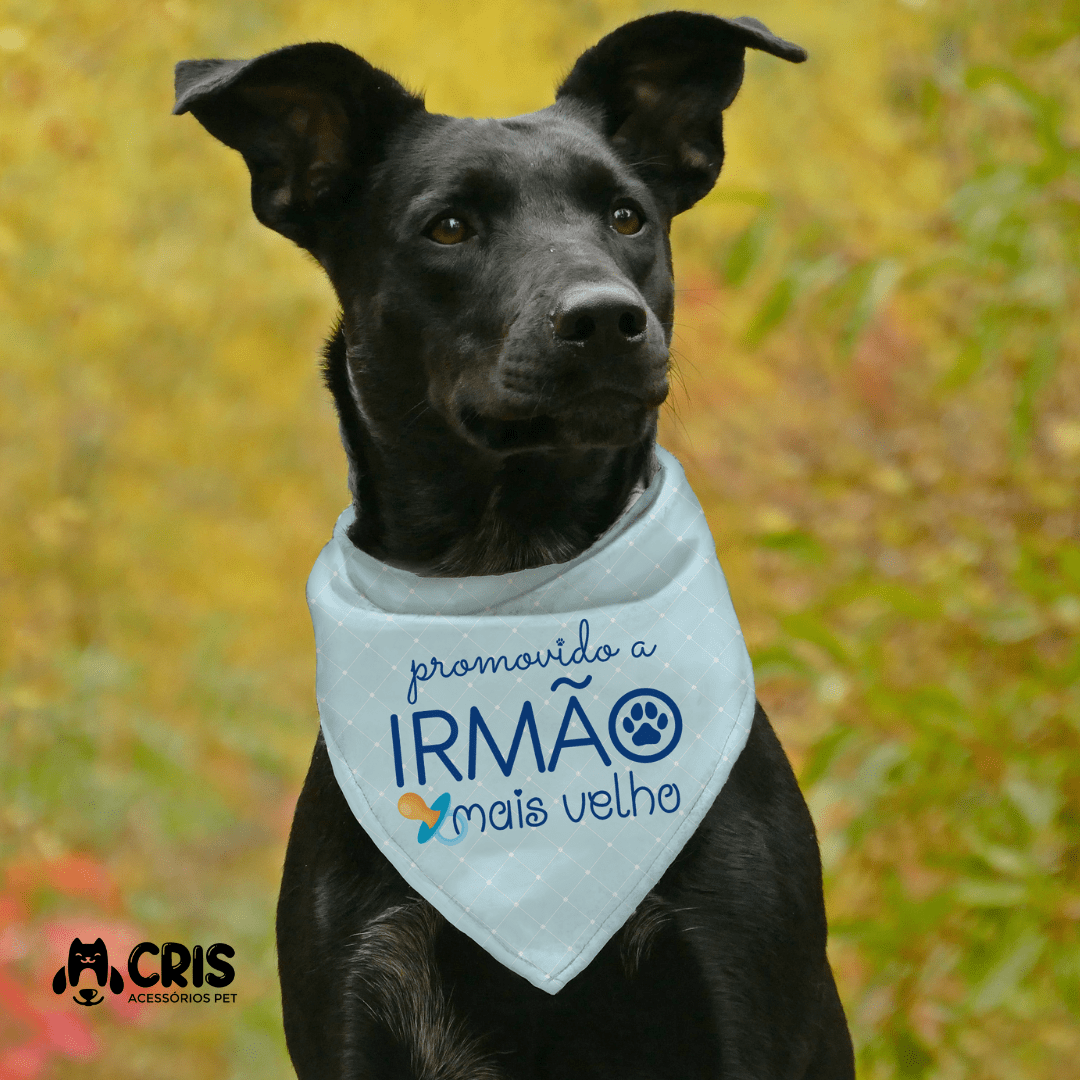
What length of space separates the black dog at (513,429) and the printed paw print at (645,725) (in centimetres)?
11

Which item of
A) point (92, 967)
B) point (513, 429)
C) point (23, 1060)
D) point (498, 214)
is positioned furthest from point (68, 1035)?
point (498, 214)

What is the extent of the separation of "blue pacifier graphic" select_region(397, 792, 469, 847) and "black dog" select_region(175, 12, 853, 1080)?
84 mm

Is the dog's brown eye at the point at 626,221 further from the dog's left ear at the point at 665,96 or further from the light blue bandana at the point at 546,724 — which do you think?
the light blue bandana at the point at 546,724

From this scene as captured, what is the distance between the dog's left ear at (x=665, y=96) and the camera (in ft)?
7.04

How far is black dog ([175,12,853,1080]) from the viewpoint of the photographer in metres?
1.83

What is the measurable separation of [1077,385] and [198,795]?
12.3 ft

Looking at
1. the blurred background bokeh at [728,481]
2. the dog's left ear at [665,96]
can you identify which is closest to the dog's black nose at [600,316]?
the dog's left ear at [665,96]

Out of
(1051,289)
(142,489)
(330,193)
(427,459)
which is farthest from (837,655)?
(142,489)

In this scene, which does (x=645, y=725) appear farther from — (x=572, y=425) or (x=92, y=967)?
(x=92, y=967)

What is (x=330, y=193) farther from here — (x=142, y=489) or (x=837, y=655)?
(x=142, y=489)

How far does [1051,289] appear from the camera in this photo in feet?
9.71

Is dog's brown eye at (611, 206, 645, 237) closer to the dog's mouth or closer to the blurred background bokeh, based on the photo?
the dog's mouth

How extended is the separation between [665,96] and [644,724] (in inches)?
Answer: 39.9

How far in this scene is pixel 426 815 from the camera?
195 centimetres
